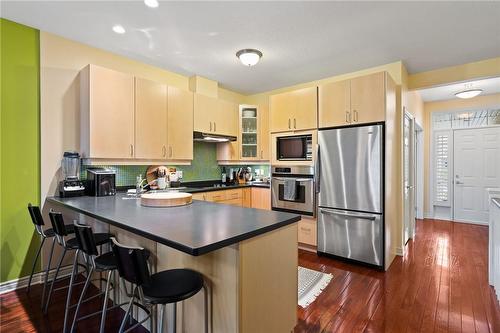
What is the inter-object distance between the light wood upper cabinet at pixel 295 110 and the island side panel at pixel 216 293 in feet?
8.38

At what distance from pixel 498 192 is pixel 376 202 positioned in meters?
1.11

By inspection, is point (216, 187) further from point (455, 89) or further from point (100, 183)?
point (455, 89)

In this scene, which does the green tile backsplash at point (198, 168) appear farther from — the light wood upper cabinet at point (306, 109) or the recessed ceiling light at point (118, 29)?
the recessed ceiling light at point (118, 29)

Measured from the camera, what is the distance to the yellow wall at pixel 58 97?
2662 mm

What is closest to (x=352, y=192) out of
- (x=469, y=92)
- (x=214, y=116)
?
(x=214, y=116)

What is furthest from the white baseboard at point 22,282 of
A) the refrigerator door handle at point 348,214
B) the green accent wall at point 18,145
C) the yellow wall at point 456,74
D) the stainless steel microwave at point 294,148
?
the yellow wall at point 456,74

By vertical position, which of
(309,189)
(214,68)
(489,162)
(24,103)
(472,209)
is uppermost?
(214,68)

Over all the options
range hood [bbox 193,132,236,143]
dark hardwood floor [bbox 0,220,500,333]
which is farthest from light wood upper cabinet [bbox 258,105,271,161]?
dark hardwood floor [bbox 0,220,500,333]

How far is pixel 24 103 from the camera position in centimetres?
255

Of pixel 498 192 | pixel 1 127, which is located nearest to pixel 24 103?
pixel 1 127

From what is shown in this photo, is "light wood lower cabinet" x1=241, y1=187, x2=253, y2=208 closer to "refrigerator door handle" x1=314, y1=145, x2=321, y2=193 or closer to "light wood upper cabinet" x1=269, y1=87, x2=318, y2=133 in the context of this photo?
"light wood upper cabinet" x1=269, y1=87, x2=318, y2=133

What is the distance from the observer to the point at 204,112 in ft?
12.8

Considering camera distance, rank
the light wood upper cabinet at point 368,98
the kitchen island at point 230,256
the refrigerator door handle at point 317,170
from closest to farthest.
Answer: the kitchen island at point 230,256, the light wood upper cabinet at point 368,98, the refrigerator door handle at point 317,170

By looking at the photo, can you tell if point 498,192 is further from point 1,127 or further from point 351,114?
point 1,127
